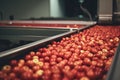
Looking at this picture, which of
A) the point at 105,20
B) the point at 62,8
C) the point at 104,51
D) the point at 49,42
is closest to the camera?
the point at 104,51

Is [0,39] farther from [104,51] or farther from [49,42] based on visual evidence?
[104,51]

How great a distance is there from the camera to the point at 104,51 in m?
1.86

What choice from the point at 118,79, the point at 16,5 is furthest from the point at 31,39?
the point at 16,5

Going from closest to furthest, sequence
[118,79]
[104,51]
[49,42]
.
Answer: [118,79], [104,51], [49,42]

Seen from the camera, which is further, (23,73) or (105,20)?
(105,20)

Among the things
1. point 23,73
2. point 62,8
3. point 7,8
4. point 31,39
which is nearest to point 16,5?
point 7,8

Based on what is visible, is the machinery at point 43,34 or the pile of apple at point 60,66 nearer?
the pile of apple at point 60,66

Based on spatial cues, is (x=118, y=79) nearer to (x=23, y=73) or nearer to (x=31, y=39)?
(x=23, y=73)

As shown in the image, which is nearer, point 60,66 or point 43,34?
point 60,66

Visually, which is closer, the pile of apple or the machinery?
the pile of apple

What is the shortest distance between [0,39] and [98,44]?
1.71 m

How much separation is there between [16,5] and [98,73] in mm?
6109

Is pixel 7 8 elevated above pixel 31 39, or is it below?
above

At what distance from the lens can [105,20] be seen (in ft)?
14.1
